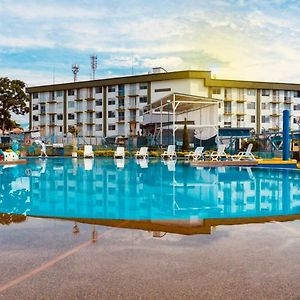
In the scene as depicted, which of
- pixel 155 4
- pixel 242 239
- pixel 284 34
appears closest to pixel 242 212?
pixel 242 239

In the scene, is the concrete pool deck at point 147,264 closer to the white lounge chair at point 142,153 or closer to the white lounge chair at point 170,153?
the white lounge chair at point 170,153

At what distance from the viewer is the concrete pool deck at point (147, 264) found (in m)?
3.31

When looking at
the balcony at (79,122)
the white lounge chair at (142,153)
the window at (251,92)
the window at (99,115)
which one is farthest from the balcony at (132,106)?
the white lounge chair at (142,153)

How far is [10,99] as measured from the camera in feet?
196

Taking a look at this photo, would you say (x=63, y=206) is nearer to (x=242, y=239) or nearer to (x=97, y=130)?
(x=242, y=239)

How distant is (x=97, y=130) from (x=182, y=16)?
136 ft

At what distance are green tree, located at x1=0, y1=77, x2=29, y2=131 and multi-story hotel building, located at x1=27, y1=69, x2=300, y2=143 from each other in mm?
3457

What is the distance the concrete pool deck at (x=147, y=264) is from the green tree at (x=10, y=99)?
5720cm

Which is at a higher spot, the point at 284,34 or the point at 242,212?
the point at 284,34

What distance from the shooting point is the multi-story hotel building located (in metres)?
54.3

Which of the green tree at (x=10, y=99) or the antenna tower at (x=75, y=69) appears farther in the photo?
the antenna tower at (x=75, y=69)

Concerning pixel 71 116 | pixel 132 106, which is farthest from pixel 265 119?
pixel 71 116

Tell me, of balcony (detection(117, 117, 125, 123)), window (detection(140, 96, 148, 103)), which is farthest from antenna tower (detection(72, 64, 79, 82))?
window (detection(140, 96, 148, 103))

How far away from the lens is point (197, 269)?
388 cm
